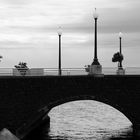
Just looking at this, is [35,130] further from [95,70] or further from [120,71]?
[120,71]

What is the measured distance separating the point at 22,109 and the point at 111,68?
8176 mm

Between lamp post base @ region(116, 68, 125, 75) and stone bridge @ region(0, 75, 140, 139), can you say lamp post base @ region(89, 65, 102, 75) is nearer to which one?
stone bridge @ region(0, 75, 140, 139)

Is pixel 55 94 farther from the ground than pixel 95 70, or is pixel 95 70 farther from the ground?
pixel 95 70

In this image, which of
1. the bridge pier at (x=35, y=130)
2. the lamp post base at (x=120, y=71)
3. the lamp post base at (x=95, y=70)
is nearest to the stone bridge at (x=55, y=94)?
the bridge pier at (x=35, y=130)

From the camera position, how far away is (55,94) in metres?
41.1

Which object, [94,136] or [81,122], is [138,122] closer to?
[94,136]

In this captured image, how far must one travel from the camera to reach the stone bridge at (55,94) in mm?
41062

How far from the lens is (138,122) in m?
41.8

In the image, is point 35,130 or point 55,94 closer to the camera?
point 55,94

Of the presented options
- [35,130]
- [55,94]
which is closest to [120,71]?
[55,94]

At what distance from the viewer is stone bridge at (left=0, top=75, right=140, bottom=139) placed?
41.1 m

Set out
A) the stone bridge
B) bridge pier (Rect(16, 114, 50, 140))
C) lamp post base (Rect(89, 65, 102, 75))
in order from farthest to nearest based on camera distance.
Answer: bridge pier (Rect(16, 114, 50, 140)) < the stone bridge < lamp post base (Rect(89, 65, 102, 75))

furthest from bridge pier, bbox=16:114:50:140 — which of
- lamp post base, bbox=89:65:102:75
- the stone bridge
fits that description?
lamp post base, bbox=89:65:102:75

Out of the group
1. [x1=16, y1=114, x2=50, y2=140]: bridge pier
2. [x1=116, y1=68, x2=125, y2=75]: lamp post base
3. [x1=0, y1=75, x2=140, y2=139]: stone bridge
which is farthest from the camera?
[x1=16, y1=114, x2=50, y2=140]: bridge pier
